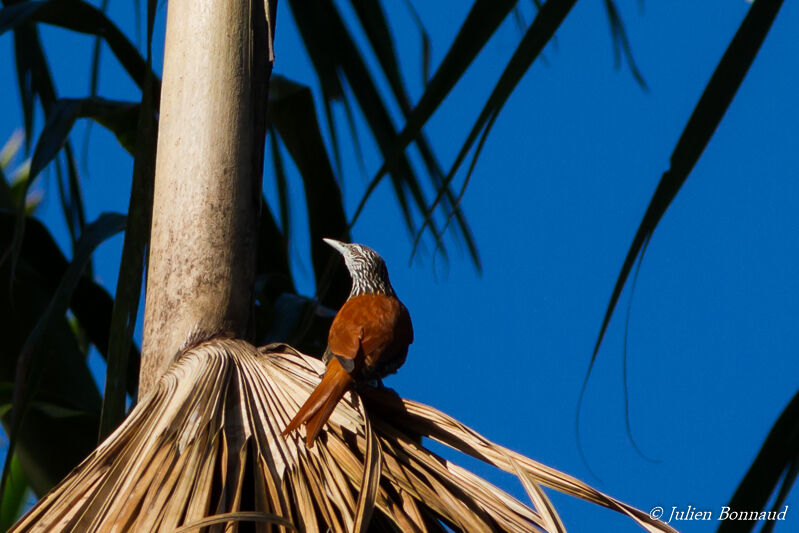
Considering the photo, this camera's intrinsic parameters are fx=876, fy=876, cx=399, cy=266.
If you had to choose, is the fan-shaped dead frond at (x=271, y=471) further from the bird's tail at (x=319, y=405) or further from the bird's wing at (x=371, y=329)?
the bird's wing at (x=371, y=329)

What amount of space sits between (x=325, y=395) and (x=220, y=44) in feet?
2.36

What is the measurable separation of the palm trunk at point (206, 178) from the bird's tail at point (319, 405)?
0.79 feet

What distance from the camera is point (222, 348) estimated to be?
1.45 m

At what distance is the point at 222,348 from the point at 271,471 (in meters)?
0.27

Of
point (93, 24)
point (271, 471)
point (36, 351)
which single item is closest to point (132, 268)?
point (36, 351)

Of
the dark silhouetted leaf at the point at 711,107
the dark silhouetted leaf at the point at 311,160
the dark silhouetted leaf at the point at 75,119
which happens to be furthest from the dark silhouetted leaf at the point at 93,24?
the dark silhouetted leaf at the point at 711,107

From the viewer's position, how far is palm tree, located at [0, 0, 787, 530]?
1.18 m

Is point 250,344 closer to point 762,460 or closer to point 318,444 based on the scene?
point 318,444

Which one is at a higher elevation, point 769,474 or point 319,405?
point 769,474

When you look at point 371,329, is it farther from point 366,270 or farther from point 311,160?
point 366,270

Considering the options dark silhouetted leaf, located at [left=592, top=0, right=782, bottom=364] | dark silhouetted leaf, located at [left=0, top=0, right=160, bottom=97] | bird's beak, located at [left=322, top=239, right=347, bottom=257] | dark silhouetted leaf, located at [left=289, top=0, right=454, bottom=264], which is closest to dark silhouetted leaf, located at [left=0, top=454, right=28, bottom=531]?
bird's beak, located at [left=322, top=239, right=347, bottom=257]

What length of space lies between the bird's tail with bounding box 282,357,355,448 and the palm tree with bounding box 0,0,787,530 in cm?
3

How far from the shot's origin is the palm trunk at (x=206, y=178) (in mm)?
1531

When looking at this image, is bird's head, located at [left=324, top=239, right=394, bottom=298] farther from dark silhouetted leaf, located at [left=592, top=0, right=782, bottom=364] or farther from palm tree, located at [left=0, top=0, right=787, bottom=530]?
dark silhouetted leaf, located at [left=592, top=0, right=782, bottom=364]
